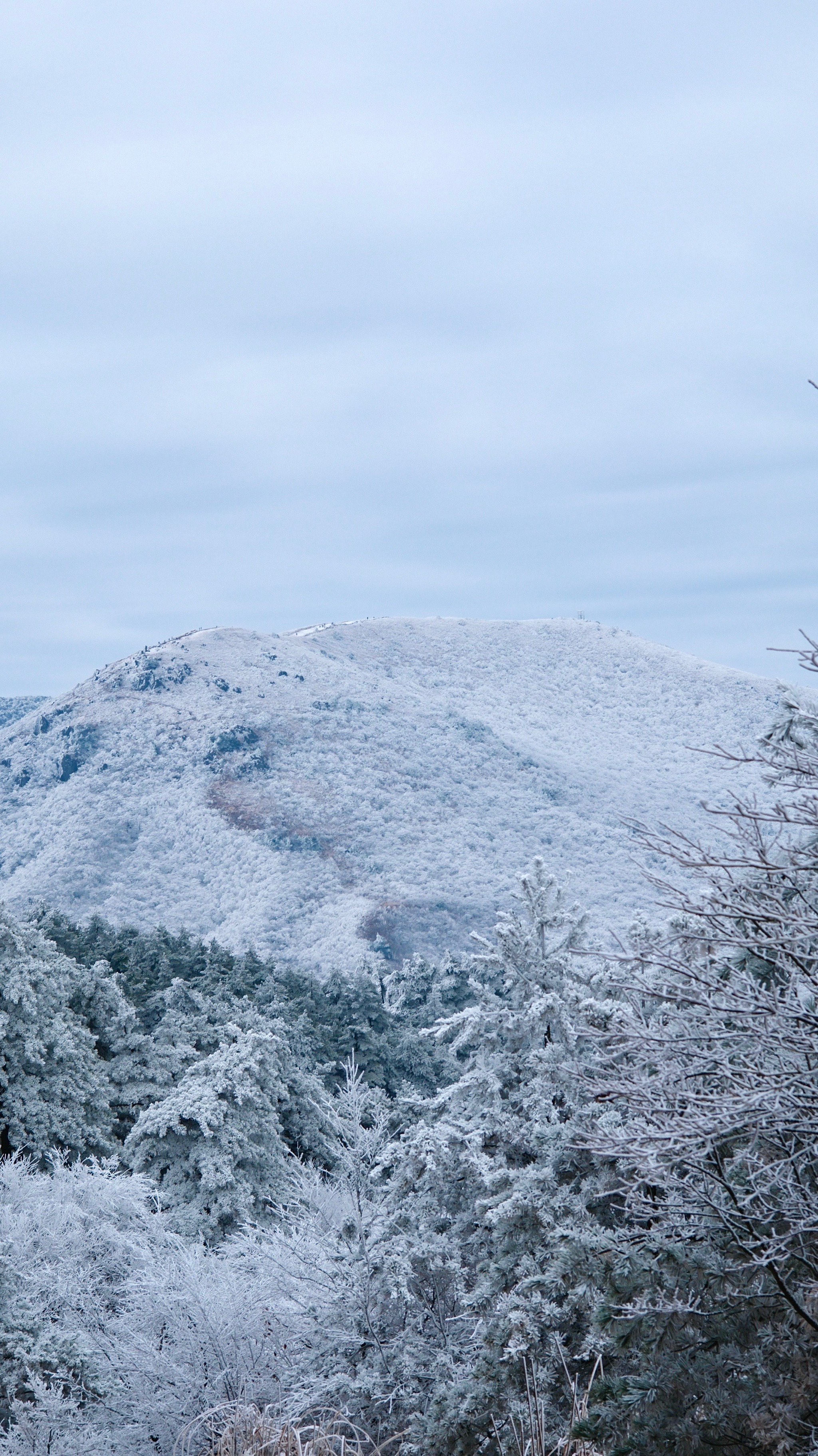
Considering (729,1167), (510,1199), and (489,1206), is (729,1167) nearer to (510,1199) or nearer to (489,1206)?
(510,1199)

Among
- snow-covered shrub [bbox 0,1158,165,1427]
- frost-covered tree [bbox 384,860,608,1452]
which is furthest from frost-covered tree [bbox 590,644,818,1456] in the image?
snow-covered shrub [bbox 0,1158,165,1427]

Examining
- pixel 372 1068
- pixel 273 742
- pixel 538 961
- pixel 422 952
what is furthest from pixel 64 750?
pixel 538 961

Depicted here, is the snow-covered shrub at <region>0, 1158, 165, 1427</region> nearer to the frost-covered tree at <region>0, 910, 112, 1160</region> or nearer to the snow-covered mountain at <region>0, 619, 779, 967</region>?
the frost-covered tree at <region>0, 910, 112, 1160</region>

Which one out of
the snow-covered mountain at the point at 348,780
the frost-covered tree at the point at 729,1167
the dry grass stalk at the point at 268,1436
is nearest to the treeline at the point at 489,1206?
A: the frost-covered tree at the point at 729,1167

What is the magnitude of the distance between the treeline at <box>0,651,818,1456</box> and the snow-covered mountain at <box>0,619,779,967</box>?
35372 mm

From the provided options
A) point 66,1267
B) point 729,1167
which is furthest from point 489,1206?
point 66,1267

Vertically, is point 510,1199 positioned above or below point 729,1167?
below

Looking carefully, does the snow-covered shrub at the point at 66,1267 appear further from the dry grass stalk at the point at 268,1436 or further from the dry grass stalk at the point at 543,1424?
the dry grass stalk at the point at 543,1424

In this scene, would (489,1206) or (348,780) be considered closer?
(489,1206)

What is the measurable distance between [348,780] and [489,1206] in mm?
70044

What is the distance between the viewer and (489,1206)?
8945 mm

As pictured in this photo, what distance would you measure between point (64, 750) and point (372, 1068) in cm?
5817

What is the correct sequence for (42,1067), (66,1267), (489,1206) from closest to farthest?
(489,1206) < (66,1267) < (42,1067)

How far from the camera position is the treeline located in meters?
4.79
